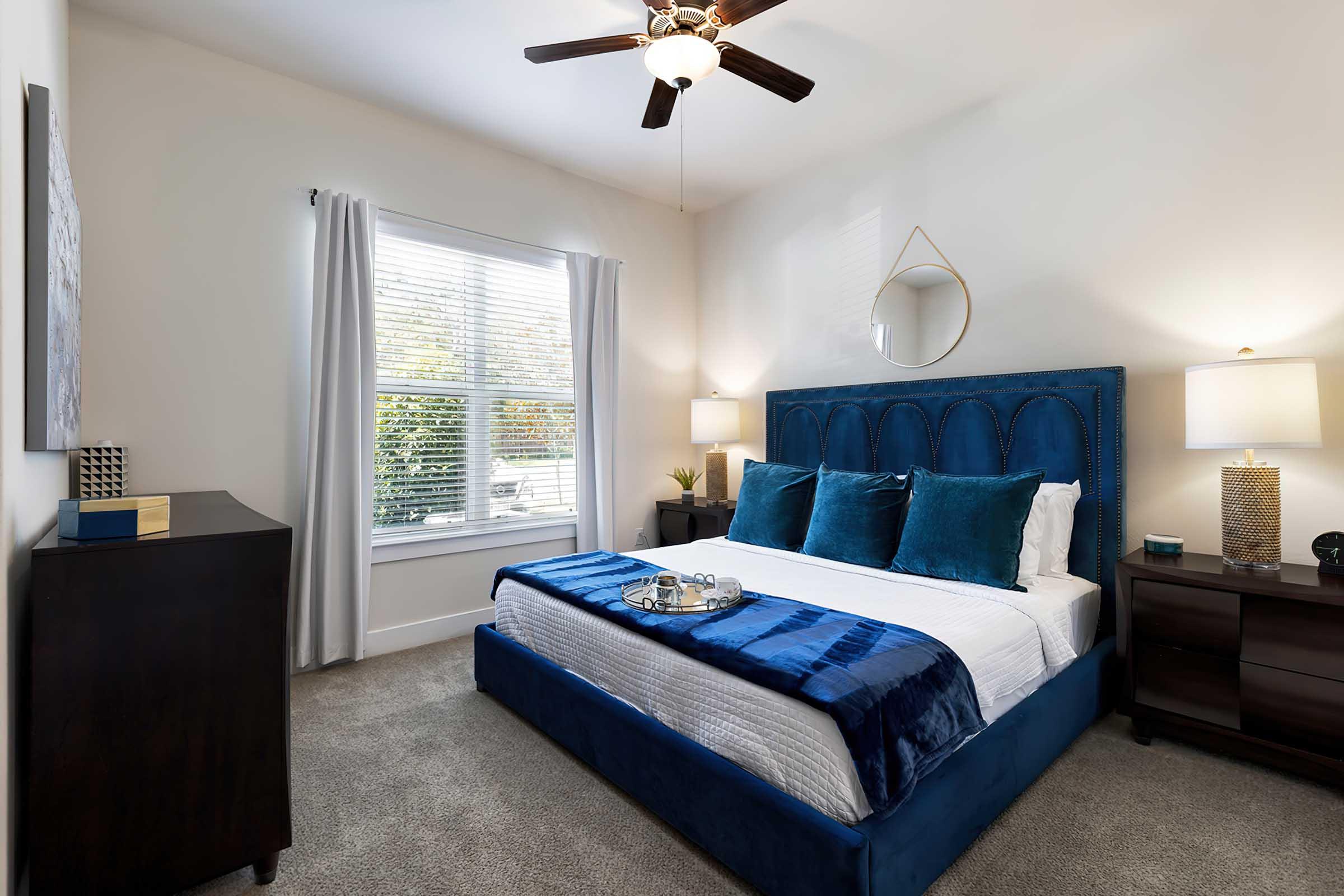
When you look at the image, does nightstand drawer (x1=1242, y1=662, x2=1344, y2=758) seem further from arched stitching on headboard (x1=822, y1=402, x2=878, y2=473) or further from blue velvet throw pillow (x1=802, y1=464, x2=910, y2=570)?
arched stitching on headboard (x1=822, y1=402, x2=878, y2=473)

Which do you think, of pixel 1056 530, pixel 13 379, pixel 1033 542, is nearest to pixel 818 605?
pixel 1033 542

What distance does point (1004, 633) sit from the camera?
6.62ft

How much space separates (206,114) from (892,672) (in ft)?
11.7

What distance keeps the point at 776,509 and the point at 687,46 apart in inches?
83.5

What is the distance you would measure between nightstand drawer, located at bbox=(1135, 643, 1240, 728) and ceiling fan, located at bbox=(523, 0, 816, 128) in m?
2.46

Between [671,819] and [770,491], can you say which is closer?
[671,819]

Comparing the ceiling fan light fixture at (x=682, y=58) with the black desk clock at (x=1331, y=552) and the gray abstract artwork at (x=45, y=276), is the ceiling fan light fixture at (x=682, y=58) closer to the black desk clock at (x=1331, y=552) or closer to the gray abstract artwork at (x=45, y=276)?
the gray abstract artwork at (x=45, y=276)

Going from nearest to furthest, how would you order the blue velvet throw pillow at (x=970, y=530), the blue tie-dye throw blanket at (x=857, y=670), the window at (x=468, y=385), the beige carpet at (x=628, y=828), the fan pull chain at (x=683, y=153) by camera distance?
the blue tie-dye throw blanket at (x=857, y=670), the beige carpet at (x=628, y=828), the blue velvet throw pillow at (x=970, y=530), the fan pull chain at (x=683, y=153), the window at (x=468, y=385)

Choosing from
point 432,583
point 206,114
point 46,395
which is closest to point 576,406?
point 432,583

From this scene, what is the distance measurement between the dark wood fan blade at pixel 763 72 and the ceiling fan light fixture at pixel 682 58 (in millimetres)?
65

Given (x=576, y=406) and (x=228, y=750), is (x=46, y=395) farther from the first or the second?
(x=576, y=406)

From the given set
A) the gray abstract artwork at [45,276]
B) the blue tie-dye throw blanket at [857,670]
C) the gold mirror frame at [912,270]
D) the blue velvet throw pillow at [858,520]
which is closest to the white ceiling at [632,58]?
the gold mirror frame at [912,270]

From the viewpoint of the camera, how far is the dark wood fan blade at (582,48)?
2.16 meters

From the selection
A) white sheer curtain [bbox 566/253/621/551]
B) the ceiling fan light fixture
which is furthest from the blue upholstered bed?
the ceiling fan light fixture
